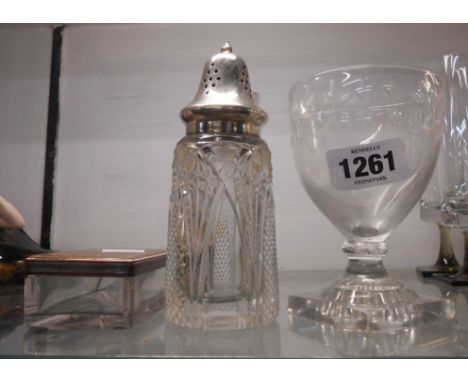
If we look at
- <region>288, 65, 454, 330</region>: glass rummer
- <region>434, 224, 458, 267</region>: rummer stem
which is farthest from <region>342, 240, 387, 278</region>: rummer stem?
<region>434, 224, 458, 267</region>: rummer stem

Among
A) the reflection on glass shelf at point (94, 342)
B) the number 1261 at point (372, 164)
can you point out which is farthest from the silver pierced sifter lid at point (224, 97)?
the reflection on glass shelf at point (94, 342)

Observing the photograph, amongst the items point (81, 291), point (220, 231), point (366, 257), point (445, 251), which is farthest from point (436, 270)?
point (81, 291)

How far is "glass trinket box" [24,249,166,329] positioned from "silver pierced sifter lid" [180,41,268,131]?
16 centimetres

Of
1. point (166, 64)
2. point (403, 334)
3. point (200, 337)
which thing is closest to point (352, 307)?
point (403, 334)

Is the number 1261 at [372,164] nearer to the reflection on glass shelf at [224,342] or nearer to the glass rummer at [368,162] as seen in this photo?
the glass rummer at [368,162]

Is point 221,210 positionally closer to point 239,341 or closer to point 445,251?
point 239,341

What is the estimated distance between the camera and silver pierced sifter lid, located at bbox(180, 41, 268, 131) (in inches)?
15.7

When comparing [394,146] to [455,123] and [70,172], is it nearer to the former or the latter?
[455,123]

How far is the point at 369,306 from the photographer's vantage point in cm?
41

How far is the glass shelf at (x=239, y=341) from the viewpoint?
0.33 m

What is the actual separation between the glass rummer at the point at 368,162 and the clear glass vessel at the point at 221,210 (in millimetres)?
71

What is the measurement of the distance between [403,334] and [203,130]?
0.27 m

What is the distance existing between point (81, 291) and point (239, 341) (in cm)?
16

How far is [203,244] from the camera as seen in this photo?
407mm
